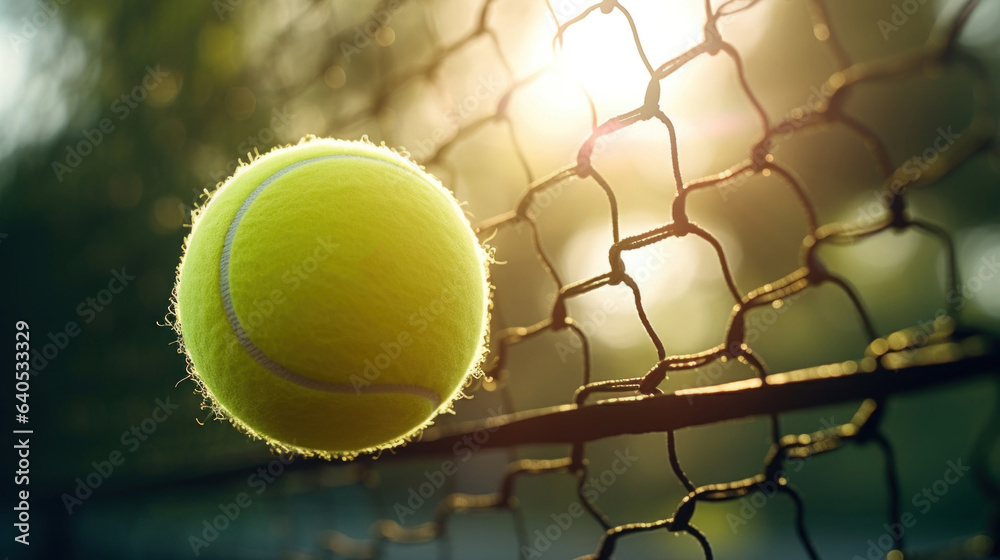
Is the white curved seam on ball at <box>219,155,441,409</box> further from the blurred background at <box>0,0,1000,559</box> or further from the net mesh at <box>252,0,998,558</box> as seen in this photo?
the net mesh at <box>252,0,998,558</box>

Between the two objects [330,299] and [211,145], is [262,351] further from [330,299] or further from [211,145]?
[211,145]

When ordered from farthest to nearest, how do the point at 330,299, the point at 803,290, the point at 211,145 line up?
the point at 211,145 → the point at 803,290 → the point at 330,299

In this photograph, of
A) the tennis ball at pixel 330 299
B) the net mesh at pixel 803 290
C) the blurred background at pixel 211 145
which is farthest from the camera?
the blurred background at pixel 211 145

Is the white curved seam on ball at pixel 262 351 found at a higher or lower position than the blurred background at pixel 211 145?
lower

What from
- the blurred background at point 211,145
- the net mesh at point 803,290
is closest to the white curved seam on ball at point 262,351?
the blurred background at point 211,145

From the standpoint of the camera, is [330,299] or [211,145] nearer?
[330,299]

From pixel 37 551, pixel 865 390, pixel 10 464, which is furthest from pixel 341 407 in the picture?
pixel 10 464

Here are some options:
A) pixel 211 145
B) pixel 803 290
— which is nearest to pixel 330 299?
pixel 803 290

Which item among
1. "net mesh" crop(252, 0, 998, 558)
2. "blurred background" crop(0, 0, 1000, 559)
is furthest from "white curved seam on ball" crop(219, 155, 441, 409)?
"net mesh" crop(252, 0, 998, 558)

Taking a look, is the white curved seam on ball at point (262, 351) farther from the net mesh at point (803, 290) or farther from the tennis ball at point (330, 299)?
the net mesh at point (803, 290)
